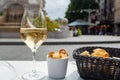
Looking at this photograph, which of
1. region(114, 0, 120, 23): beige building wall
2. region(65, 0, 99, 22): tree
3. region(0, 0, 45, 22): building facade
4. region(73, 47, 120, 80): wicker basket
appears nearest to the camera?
region(73, 47, 120, 80): wicker basket

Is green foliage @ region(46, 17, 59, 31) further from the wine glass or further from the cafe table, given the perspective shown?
the wine glass

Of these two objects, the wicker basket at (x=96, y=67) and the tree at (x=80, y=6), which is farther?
the tree at (x=80, y=6)

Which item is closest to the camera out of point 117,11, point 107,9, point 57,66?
point 57,66

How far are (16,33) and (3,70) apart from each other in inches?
875

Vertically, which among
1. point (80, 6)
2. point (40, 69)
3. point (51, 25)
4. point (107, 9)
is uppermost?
point (80, 6)

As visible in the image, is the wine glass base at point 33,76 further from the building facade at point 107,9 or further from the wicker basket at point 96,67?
the building facade at point 107,9

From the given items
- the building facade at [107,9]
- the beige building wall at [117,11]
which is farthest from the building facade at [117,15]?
the building facade at [107,9]

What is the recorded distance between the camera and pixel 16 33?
77.5ft

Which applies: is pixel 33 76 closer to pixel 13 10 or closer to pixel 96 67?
pixel 96 67

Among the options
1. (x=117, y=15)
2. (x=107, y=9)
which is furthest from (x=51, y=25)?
(x=107, y=9)

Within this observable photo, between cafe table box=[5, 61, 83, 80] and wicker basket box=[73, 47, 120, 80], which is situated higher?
wicker basket box=[73, 47, 120, 80]

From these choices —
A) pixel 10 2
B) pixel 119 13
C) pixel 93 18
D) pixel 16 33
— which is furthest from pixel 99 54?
pixel 93 18

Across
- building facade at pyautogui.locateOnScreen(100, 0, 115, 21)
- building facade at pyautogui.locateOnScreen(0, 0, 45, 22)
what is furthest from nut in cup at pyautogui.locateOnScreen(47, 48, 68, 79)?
building facade at pyautogui.locateOnScreen(100, 0, 115, 21)

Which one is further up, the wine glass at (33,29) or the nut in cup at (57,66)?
the wine glass at (33,29)
